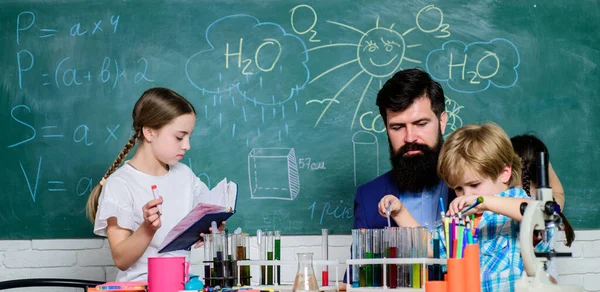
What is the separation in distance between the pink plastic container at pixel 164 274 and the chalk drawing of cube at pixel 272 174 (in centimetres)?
183

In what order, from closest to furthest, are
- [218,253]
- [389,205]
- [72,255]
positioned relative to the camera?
1. [218,253]
2. [389,205]
3. [72,255]

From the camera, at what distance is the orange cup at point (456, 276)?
1.64m

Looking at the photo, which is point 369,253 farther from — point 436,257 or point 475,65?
point 475,65

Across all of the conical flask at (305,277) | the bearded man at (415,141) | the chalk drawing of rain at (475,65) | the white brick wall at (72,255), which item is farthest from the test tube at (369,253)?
the chalk drawing of rain at (475,65)

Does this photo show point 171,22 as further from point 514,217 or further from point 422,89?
point 514,217

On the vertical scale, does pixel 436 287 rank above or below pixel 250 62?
below

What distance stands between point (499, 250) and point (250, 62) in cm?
205

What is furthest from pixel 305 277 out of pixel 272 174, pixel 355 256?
pixel 272 174

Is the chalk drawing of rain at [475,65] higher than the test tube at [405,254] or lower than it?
higher

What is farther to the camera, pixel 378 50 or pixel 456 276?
pixel 378 50

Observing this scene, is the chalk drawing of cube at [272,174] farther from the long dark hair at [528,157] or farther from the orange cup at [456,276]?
the orange cup at [456,276]

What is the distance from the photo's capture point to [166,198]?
9.18ft

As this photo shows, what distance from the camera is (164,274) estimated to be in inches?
77.0

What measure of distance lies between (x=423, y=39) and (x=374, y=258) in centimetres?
218
